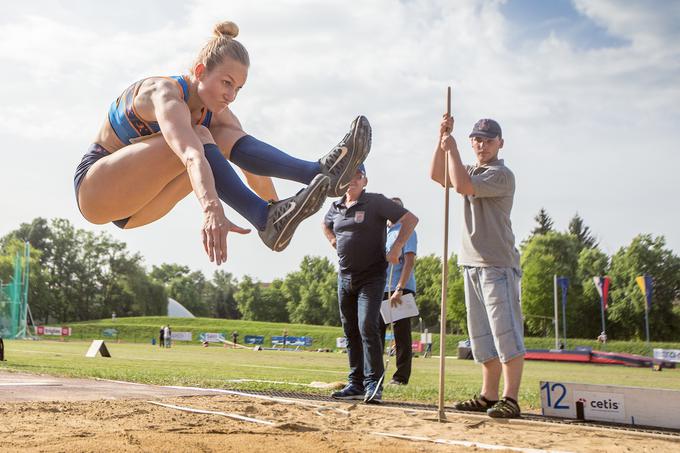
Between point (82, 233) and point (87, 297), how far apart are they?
4310 centimetres

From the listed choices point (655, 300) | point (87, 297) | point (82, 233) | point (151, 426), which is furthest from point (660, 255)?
point (151, 426)

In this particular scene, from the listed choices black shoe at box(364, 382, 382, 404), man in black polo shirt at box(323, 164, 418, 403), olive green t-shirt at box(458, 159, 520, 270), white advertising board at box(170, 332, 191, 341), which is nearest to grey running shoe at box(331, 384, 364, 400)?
man in black polo shirt at box(323, 164, 418, 403)

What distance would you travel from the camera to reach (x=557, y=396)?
5.72 meters

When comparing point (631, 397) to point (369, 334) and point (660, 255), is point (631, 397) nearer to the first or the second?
point (369, 334)

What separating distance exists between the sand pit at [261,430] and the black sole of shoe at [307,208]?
3.89 feet

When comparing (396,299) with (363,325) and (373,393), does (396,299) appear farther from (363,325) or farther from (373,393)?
(373,393)

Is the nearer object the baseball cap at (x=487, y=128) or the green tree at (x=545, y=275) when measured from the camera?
the baseball cap at (x=487, y=128)

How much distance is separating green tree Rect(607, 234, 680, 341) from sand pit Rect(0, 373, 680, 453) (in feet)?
191

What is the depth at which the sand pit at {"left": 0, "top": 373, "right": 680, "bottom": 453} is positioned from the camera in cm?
394

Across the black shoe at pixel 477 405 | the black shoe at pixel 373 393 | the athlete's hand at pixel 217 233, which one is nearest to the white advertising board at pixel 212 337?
the black shoe at pixel 373 393

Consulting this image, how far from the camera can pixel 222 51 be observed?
12.4 ft

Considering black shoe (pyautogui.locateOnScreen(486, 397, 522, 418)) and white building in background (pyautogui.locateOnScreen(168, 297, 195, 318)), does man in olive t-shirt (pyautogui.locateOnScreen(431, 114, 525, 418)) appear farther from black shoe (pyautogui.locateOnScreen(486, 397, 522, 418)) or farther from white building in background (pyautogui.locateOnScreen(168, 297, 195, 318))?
white building in background (pyautogui.locateOnScreen(168, 297, 195, 318))

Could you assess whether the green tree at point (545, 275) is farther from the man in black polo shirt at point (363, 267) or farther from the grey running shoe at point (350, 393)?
the grey running shoe at point (350, 393)

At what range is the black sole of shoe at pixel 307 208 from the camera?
353 cm
